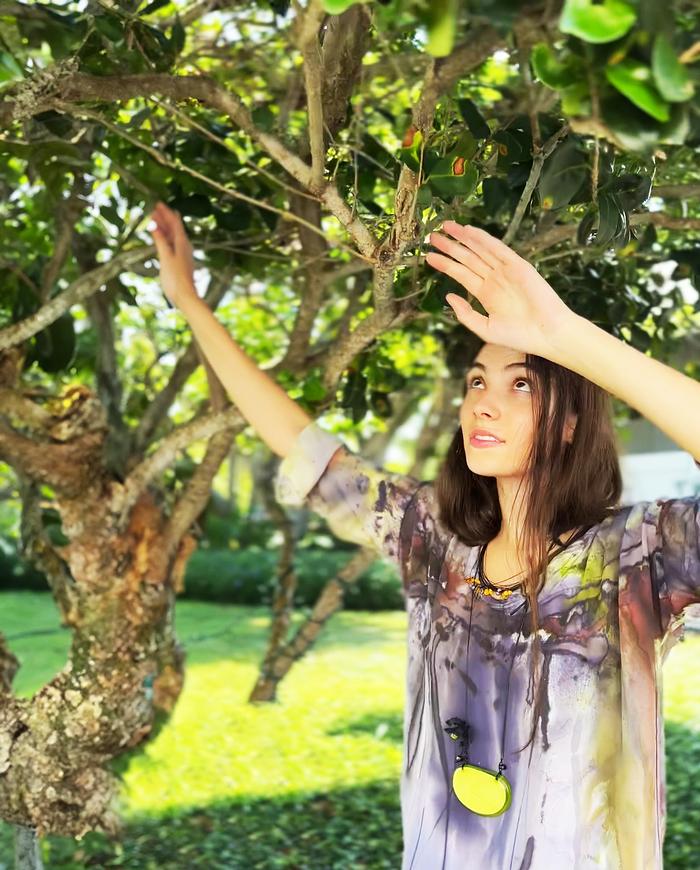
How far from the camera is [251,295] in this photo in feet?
13.3

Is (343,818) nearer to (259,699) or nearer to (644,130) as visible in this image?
(259,699)

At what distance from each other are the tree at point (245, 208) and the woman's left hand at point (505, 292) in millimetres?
77

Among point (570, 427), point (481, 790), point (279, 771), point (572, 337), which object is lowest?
point (279, 771)

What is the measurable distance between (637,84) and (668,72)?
0.04 meters

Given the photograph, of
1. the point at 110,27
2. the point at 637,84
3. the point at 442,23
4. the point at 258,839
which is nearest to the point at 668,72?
the point at 637,84

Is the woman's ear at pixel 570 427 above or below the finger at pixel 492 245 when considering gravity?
below

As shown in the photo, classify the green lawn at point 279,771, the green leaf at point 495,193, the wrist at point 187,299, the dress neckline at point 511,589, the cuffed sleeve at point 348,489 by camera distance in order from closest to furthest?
1. the dress neckline at point 511,589
2. the green leaf at point 495,193
3. the cuffed sleeve at point 348,489
4. the wrist at point 187,299
5. the green lawn at point 279,771

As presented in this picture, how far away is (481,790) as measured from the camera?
5.22ft

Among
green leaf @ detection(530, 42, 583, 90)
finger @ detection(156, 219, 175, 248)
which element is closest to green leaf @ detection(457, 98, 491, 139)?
green leaf @ detection(530, 42, 583, 90)

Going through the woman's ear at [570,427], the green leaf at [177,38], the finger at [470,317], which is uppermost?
the green leaf at [177,38]

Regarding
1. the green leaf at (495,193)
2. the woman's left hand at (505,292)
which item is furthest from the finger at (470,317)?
the green leaf at (495,193)

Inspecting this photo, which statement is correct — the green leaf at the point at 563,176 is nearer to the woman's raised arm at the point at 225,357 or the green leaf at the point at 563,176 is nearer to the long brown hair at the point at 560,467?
the long brown hair at the point at 560,467

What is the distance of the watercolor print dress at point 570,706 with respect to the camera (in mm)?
1521

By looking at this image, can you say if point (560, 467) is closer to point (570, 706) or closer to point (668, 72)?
point (570, 706)
